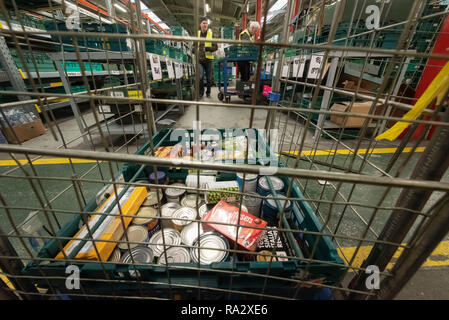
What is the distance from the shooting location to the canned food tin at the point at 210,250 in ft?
2.58

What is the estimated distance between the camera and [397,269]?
58 centimetres

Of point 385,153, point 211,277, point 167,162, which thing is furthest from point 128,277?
point 385,153

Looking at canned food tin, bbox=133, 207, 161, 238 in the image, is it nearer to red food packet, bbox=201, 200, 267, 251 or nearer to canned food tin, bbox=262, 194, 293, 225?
red food packet, bbox=201, 200, 267, 251

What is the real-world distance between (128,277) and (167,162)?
21.0 inches

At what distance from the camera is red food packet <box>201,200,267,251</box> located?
0.79 meters

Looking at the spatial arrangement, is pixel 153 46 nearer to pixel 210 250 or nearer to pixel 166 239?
pixel 166 239

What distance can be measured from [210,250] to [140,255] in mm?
299

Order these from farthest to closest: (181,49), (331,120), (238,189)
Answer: (181,49) < (331,120) < (238,189)

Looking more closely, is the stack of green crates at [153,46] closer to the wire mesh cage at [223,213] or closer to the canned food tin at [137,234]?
the wire mesh cage at [223,213]

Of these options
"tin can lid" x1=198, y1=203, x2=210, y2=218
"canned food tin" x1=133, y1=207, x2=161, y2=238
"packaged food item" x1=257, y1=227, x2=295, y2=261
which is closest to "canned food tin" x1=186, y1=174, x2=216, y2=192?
"tin can lid" x1=198, y1=203, x2=210, y2=218

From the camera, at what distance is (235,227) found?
2.80ft

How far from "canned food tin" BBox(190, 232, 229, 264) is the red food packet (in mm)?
30
